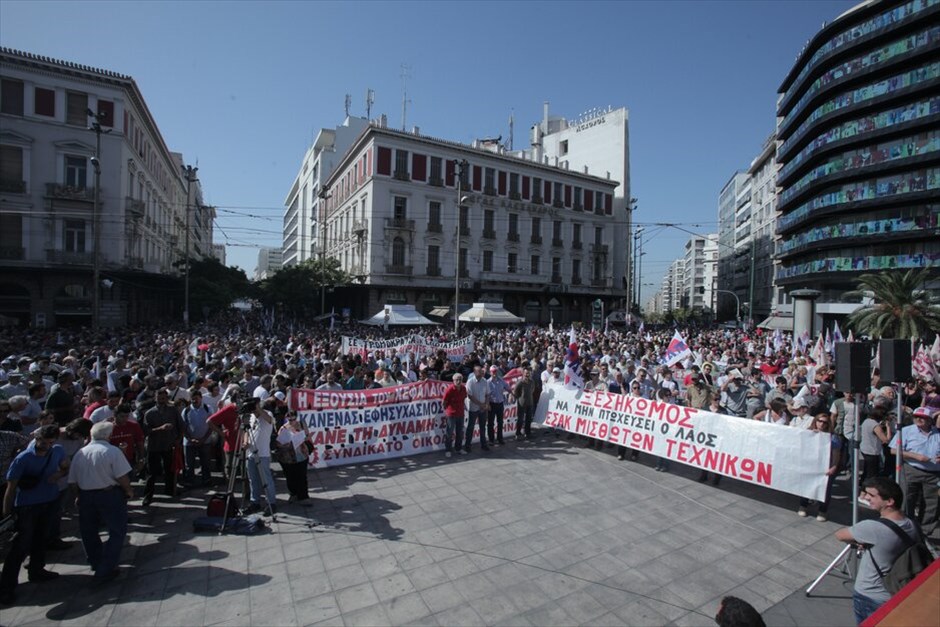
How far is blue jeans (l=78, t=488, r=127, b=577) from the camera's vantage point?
5246 millimetres

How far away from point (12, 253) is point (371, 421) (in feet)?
112

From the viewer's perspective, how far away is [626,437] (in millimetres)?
9648

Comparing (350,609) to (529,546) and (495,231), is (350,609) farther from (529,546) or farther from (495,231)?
(495,231)

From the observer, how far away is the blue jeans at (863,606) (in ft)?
12.7

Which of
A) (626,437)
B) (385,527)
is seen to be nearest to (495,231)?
(626,437)

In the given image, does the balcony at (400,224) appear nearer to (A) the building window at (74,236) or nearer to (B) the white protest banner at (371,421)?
(A) the building window at (74,236)

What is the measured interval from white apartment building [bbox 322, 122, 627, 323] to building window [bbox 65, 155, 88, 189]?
16.1 metres

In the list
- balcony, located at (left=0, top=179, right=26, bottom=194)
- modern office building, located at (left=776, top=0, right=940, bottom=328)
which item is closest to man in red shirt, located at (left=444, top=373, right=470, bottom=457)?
balcony, located at (left=0, top=179, right=26, bottom=194)

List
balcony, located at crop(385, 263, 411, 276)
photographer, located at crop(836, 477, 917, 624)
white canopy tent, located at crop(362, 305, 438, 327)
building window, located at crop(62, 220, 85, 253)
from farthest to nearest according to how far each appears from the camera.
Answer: balcony, located at crop(385, 263, 411, 276), building window, located at crop(62, 220, 85, 253), white canopy tent, located at crop(362, 305, 438, 327), photographer, located at crop(836, 477, 917, 624)

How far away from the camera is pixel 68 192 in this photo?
32031 mm

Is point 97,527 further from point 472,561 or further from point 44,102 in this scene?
point 44,102

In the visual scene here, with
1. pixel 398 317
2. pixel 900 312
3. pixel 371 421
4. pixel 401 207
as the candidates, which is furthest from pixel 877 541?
pixel 401 207

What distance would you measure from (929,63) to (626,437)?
43.2m

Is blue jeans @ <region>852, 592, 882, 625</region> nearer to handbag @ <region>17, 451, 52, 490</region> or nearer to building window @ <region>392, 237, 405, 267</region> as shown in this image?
handbag @ <region>17, 451, 52, 490</region>
